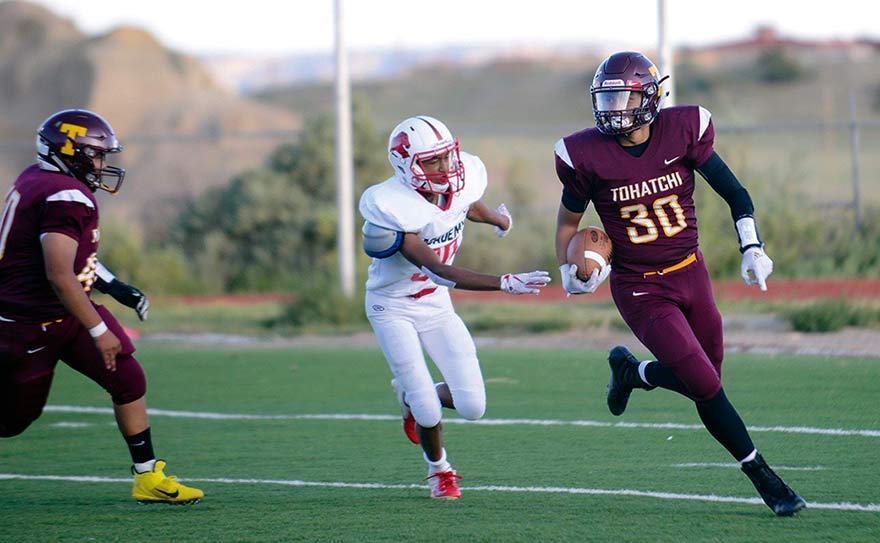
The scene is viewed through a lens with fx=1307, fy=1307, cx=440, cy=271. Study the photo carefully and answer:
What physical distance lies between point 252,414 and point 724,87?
47179 millimetres

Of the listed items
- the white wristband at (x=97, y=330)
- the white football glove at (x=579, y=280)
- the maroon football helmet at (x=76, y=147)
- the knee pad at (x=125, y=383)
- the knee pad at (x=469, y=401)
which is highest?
the maroon football helmet at (x=76, y=147)

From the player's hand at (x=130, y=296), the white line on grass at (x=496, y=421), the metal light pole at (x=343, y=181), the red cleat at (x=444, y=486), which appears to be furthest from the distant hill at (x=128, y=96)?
the red cleat at (x=444, y=486)

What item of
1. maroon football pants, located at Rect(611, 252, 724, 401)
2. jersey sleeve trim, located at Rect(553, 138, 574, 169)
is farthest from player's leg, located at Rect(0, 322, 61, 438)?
maroon football pants, located at Rect(611, 252, 724, 401)

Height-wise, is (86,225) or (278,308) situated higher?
(86,225)

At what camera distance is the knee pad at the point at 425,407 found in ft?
21.5

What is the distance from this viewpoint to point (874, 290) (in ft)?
49.6

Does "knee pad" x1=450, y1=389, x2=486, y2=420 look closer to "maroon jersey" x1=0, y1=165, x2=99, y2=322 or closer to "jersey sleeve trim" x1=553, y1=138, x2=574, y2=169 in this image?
"jersey sleeve trim" x1=553, y1=138, x2=574, y2=169

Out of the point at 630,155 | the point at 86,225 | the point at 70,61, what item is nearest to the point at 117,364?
the point at 86,225

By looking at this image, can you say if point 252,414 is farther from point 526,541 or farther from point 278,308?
point 278,308

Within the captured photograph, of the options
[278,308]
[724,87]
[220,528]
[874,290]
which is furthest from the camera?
[724,87]

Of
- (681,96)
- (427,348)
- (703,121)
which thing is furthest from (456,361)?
(681,96)

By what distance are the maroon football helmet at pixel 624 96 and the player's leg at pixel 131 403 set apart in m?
2.62

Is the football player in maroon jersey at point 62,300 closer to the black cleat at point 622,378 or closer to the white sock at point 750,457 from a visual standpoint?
the black cleat at point 622,378

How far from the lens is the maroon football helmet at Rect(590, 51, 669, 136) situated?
20.6 feet
